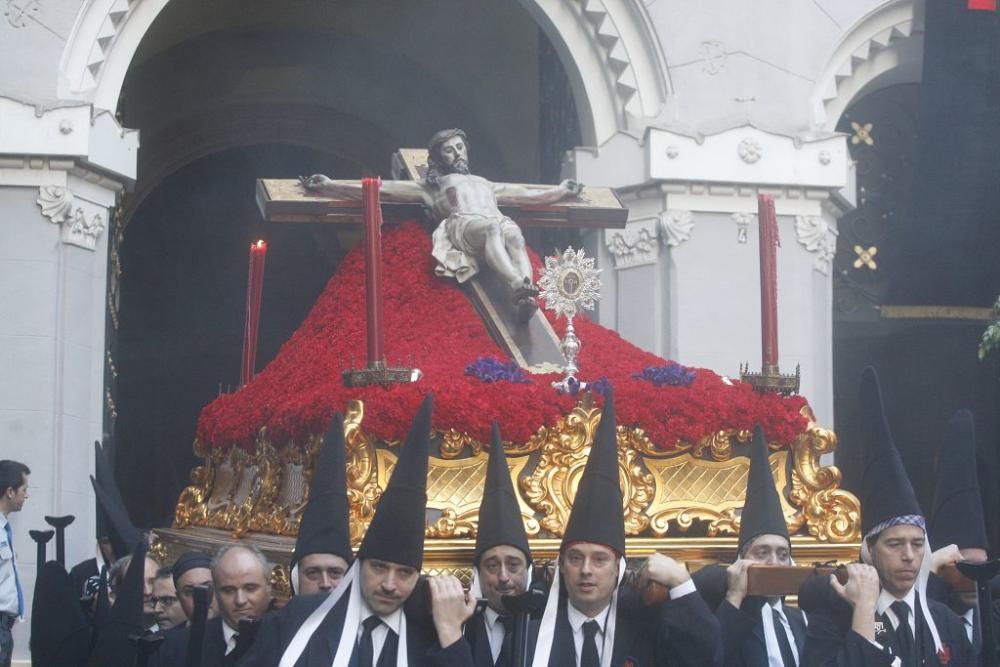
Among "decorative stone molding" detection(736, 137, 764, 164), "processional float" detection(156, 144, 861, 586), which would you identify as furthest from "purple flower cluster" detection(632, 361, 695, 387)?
"decorative stone molding" detection(736, 137, 764, 164)

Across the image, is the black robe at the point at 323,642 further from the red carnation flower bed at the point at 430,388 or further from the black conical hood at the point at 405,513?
the red carnation flower bed at the point at 430,388

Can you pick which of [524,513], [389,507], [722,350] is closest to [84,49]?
[722,350]

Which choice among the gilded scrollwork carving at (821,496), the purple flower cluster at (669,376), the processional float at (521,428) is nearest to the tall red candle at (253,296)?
the processional float at (521,428)

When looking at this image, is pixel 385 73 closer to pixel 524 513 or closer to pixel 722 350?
pixel 722 350

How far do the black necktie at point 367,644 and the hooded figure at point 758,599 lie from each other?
0.95 m

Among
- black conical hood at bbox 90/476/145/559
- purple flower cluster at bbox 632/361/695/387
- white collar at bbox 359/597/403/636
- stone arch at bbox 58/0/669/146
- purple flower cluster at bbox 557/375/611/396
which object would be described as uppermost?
stone arch at bbox 58/0/669/146

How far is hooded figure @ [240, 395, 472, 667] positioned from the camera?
4191 mm

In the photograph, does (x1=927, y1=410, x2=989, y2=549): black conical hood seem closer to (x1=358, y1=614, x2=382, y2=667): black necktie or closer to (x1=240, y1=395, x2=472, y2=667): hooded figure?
(x1=240, y1=395, x2=472, y2=667): hooded figure

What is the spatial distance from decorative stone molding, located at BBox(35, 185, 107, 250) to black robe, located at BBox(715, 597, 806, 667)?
6.89m

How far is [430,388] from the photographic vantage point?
6258 mm

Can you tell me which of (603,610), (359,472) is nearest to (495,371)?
(359,472)

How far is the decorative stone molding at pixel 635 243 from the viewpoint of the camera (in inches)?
449

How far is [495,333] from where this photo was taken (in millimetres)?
7195

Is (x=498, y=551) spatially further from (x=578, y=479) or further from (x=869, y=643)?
(x=578, y=479)
